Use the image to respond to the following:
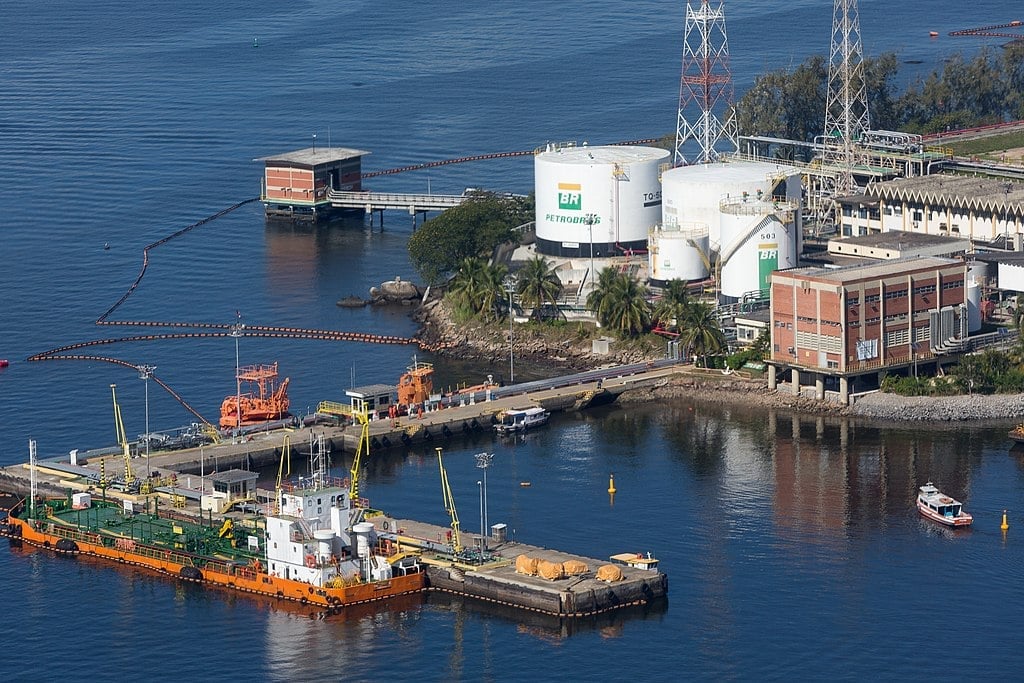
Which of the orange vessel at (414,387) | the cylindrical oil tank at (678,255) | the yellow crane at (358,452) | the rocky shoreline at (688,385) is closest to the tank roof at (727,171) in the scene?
the cylindrical oil tank at (678,255)

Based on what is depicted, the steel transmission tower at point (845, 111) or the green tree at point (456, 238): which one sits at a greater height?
the steel transmission tower at point (845, 111)

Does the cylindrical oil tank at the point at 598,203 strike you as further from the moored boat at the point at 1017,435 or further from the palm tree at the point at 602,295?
the moored boat at the point at 1017,435

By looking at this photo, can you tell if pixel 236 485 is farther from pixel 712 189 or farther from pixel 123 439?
pixel 712 189

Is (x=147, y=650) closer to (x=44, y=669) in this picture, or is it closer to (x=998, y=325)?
(x=44, y=669)

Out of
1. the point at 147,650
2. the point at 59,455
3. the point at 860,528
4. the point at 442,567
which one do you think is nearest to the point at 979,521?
the point at 860,528

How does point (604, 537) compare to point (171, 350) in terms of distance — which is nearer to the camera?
point (604, 537)
